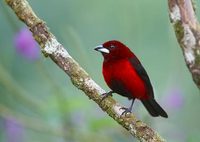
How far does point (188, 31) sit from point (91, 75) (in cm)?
225

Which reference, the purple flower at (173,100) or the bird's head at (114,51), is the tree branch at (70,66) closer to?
the bird's head at (114,51)

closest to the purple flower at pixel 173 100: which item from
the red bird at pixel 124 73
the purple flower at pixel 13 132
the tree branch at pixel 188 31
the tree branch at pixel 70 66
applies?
the purple flower at pixel 13 132

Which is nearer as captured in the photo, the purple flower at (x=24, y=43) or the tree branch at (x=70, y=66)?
the tree branch at (x=70, y=66)

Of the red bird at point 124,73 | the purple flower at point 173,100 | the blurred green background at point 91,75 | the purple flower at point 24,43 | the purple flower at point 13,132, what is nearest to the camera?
the red bird at point 124,73

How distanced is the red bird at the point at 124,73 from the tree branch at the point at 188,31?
0.90 m

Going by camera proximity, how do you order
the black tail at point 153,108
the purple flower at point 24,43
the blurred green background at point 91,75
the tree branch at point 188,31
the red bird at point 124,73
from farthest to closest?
the purple flower at point 24,43, the blurred green background at point 91,75, the black tail at point 153,108, the red bird at point 124,73, the tree branch at point 188,31

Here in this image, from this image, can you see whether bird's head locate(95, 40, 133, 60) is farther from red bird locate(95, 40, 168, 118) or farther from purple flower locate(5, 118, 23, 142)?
purple flower locate(5, 118, 23, 142)

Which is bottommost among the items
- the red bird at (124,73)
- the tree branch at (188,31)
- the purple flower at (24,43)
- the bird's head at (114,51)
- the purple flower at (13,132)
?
the tree branch at (188,31)

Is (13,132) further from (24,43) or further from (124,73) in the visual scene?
(124,73)

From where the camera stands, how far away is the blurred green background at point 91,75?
3.54 m

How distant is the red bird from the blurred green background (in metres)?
0.38

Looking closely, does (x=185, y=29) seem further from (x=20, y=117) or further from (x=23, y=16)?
(x=20, y=117)

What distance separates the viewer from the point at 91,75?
4094 mm

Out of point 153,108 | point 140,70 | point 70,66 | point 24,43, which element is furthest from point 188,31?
point 24,43
